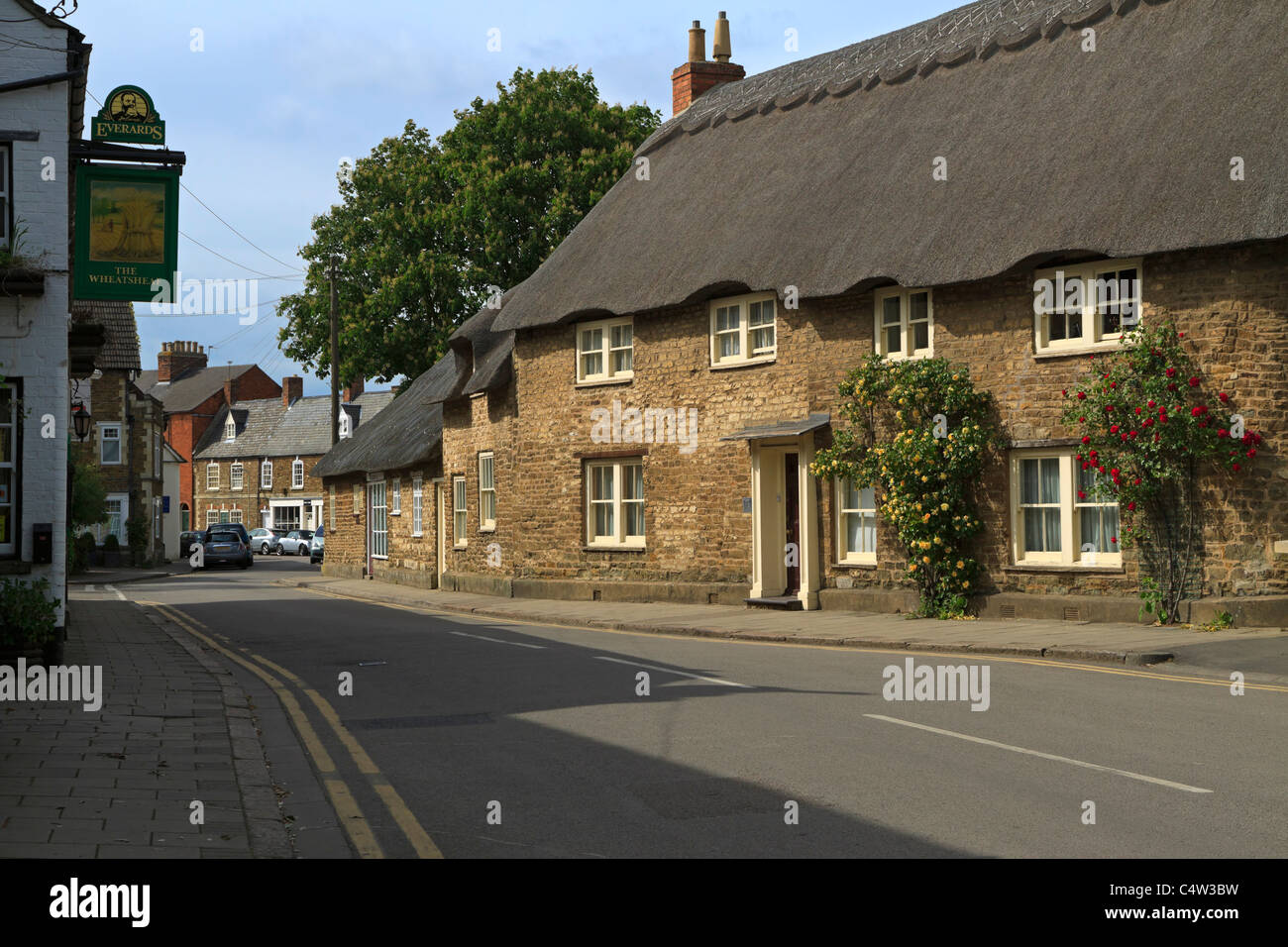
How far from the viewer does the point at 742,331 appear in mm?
23641

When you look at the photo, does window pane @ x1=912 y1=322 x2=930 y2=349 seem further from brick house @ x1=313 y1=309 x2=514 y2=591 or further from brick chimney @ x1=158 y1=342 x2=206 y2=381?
brick chimney @ x1=158 y1=342 x2=206 y2=381

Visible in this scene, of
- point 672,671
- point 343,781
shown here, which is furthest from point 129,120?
point 343,781

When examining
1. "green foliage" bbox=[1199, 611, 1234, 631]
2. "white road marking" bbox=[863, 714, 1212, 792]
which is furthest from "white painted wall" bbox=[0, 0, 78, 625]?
"green foliage" bbox=[1199, 611, 1234, 631]

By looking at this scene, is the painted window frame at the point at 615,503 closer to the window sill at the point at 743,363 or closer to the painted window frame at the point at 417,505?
the window sill at the point at 743,363

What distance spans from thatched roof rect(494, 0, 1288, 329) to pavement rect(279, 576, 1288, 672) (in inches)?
205

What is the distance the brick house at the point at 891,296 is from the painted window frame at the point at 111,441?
1064 inches

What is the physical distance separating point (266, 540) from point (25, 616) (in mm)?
65252

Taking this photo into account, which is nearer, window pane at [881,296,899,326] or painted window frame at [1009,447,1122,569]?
painted window frame at [1009,447,1122,569]

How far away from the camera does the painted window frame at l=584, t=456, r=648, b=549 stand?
2580cm

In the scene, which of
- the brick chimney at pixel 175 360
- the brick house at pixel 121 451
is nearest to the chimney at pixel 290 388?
the brick chimney at pixel 175 360

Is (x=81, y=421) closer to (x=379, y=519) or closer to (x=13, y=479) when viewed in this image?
(x=13, y=479)

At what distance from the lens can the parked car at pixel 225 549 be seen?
172ft
